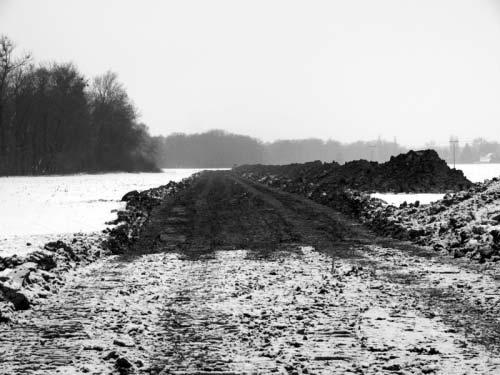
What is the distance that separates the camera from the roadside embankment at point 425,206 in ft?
34.6

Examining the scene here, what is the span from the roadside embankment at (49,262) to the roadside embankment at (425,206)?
7.08 metres

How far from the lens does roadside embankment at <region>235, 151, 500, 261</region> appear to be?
34.6ft

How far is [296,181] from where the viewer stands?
115 feet

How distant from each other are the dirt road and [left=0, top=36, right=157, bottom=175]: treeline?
197 feet

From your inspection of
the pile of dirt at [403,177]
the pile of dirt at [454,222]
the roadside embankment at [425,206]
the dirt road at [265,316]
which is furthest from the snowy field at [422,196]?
the dirt road at [265,316]

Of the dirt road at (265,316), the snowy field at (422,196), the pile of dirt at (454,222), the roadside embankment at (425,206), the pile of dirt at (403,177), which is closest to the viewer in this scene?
the dirt road at (265,316)

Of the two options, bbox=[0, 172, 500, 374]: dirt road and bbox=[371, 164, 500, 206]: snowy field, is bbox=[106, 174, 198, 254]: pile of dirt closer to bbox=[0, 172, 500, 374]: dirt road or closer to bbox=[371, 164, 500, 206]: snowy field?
bbox=[0, 172, 500, 374]: dirt road

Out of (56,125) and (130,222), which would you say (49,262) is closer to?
(130,222)

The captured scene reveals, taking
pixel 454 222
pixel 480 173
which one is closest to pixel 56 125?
pixel 480 173

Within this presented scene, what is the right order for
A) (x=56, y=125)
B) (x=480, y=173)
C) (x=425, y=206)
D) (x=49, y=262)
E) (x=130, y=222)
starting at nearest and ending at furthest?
1. (x=49, y=262)
2. (x=130, y=222)
3. (x=425, y=206)
4. (x=480, y=173)
5. (x=56, y=125)

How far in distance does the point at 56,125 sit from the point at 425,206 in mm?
66170

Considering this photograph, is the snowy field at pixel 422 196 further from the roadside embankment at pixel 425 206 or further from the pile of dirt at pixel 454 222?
the pile of dirt at pixel 454 222

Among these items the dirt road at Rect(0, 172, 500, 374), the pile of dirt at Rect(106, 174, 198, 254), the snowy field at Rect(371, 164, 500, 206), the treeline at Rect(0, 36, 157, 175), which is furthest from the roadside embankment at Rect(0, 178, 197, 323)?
the treeline at Rect(0, 36, 157, 175)

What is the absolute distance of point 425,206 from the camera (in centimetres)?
1555
